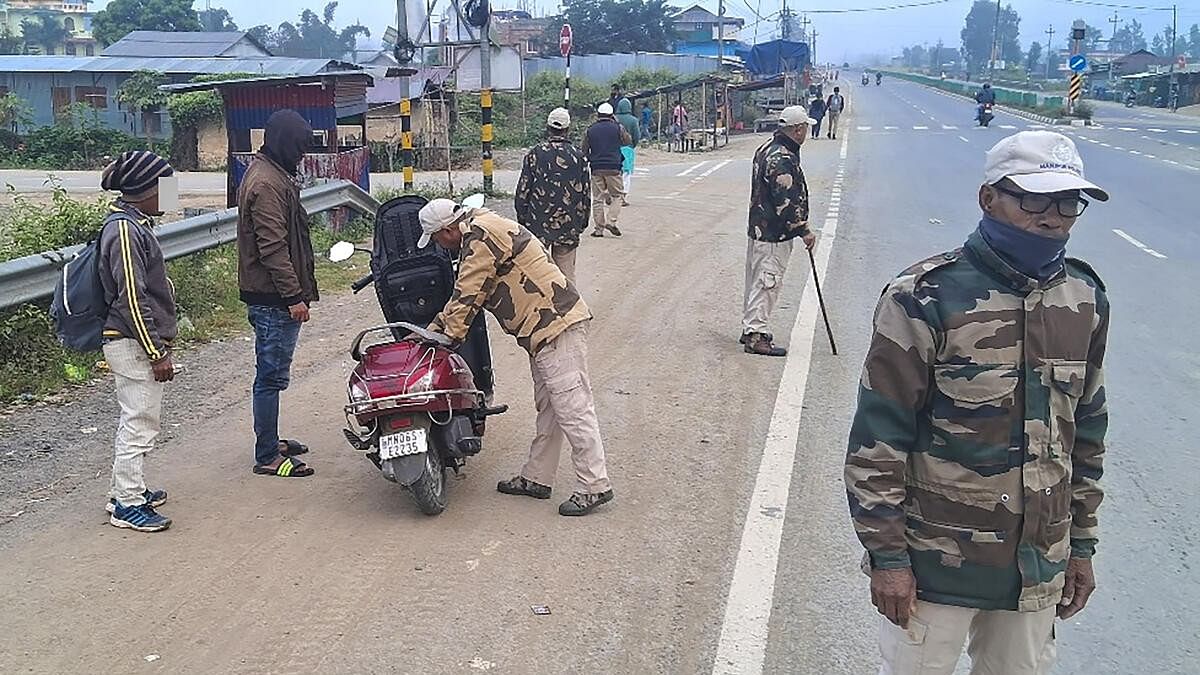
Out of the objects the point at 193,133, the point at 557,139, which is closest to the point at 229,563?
the point at 557,139

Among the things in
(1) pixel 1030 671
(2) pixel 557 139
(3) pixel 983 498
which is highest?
(2) pixel 557 139

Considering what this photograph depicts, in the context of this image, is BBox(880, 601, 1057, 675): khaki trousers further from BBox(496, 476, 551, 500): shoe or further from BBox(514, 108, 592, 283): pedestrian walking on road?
BBox(514, 108, 592, 283): pedestrian walking on road

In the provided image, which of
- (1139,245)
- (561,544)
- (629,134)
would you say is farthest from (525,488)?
→ (629,134)

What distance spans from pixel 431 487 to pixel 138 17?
225 feet

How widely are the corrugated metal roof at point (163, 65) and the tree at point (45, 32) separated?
7606 cm

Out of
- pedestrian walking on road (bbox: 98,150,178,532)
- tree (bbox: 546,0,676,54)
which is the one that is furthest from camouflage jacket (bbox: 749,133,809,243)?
tree (bbox: 546,0,676,54)

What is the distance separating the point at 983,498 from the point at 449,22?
18145 mm

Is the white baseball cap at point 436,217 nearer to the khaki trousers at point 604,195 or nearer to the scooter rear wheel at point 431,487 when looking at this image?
the scooter rear wheel at point 431,487

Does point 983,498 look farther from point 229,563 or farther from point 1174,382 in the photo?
point 1174,382

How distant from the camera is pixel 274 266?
18.5 ft

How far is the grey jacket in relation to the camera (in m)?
4.92

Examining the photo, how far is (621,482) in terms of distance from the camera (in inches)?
227

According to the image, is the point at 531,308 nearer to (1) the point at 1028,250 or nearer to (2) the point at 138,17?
(1) the point at 1028,250

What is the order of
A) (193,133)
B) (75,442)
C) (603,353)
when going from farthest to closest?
1. (193,133)
2. (603,353)
3. (75,442)
